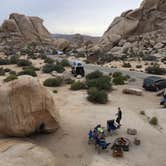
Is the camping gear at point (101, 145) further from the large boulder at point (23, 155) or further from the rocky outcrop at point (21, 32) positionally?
the rocky outcrop at point (21, 32)

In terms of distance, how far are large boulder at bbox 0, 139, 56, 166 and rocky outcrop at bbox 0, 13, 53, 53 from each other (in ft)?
284

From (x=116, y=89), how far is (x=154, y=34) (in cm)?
5823

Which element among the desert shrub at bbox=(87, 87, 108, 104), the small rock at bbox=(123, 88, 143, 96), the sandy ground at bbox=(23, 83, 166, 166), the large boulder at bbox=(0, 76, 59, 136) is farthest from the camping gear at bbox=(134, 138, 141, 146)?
the small rock at bbox=(123, 88, 143, 96)

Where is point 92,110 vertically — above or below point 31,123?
below

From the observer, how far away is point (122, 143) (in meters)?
12.9

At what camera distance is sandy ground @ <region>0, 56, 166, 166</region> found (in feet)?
39.2

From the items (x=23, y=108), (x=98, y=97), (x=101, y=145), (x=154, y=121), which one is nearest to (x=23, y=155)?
(x=23, y=108)

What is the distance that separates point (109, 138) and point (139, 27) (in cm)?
7718

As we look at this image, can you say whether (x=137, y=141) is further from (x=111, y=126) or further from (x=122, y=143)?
(x=111, y=126)

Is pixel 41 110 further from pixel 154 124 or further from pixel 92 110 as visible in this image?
pixel 154 124

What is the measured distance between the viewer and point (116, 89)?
88.0 ft

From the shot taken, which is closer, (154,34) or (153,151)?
(153,151)

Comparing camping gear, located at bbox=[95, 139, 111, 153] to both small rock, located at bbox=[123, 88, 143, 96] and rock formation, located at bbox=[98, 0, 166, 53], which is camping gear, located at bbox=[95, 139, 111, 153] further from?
rock formation, located at bbox=[98, 0, 166, 53]

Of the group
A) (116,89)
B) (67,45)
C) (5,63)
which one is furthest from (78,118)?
(67,45)
